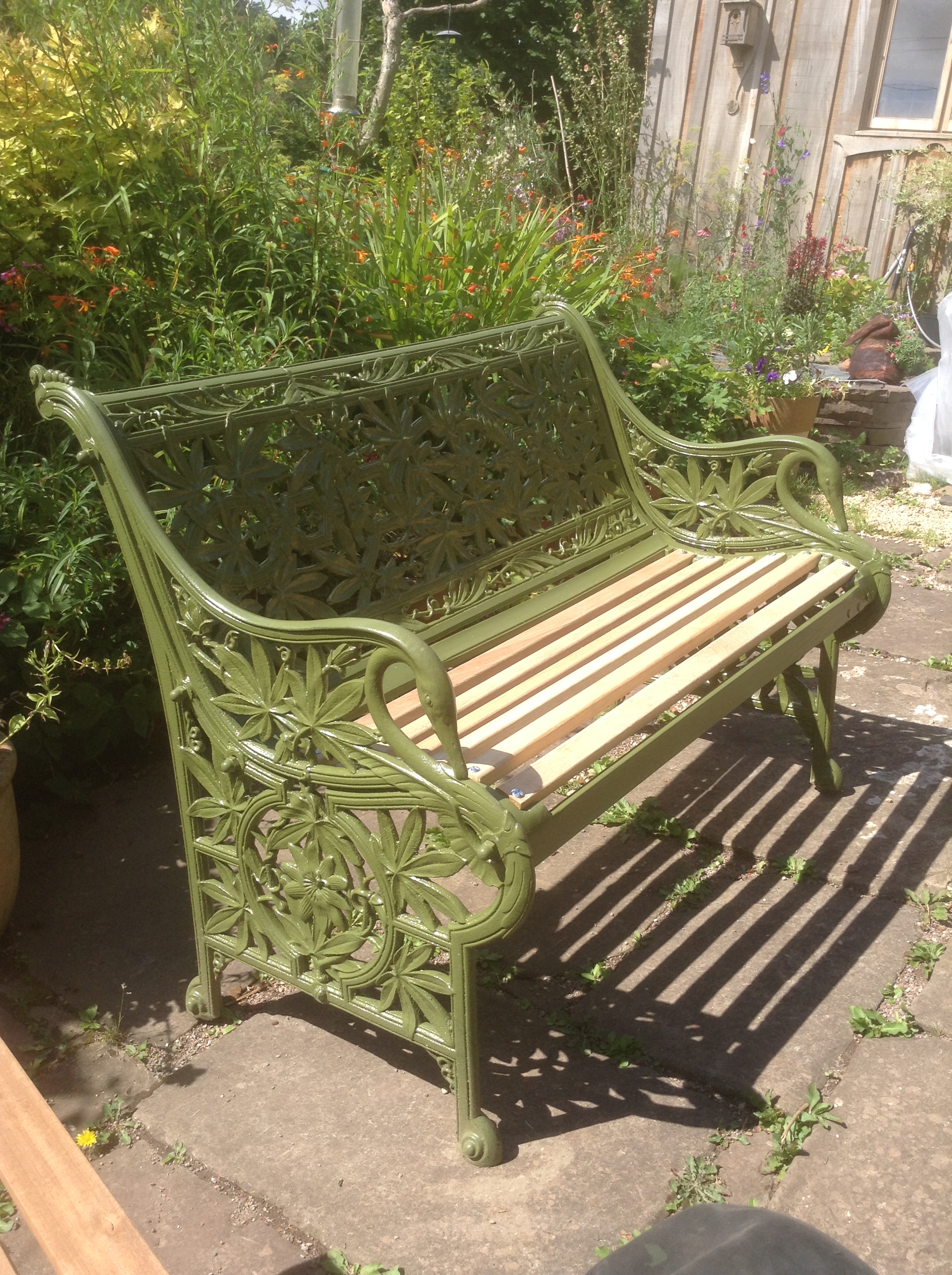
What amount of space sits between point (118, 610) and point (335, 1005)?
1.38 metres

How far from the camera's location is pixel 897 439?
6762mm

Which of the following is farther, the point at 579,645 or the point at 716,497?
the point at 716,497

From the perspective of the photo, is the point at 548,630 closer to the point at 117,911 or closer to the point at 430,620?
the point at 430,620

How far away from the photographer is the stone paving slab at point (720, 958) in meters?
2.37

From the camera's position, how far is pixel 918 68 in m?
8.13

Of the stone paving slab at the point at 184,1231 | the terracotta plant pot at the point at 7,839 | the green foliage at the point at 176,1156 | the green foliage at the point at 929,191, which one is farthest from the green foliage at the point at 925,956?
the green foliage at the point at 929,191

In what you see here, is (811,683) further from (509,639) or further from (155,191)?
(155,191)

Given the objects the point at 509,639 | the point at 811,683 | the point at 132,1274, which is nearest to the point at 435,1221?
the point at 132,1274

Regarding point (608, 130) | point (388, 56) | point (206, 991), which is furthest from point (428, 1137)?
point (608, 130)

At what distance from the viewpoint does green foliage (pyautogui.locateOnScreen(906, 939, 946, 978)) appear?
2617mm

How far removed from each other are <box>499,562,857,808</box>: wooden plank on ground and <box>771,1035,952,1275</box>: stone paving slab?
2.76ft

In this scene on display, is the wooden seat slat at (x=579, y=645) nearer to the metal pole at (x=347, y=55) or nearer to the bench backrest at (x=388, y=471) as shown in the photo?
the bench backrest at (x=388, y=471)

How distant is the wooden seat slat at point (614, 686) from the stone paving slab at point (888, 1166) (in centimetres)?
91

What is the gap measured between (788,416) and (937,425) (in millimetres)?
1279
